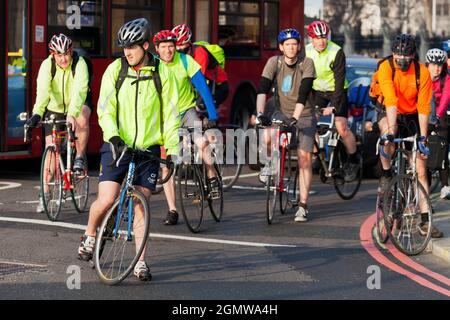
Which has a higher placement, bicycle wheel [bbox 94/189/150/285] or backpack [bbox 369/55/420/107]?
backpack [bbox 369/55/420/107]

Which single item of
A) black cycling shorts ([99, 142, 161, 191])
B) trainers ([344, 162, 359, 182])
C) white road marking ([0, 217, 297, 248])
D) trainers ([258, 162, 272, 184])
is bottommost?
white road marking ([0, 217, 297, 248])

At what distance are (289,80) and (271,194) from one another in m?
1.19

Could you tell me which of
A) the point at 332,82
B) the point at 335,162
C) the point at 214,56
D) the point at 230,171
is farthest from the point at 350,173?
the point at 214,56

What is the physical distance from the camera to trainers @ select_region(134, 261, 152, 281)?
28.1 feet

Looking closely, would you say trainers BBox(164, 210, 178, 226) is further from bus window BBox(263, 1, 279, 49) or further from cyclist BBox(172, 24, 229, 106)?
bus window BBox(263, 1, 279, 49)

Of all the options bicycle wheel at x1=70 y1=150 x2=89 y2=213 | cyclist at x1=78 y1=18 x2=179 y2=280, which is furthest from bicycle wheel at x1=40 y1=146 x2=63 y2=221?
cyclist at x1=78 y1=18 x2=179 y2=280

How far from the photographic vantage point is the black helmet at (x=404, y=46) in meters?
10.6

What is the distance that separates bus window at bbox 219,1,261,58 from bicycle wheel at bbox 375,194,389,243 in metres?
8.91

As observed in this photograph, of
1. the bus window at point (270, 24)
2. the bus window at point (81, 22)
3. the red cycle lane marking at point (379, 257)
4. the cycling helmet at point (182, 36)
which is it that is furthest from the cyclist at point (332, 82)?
the bus window at point (270, 24)

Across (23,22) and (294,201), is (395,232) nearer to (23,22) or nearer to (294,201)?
(294,201)
